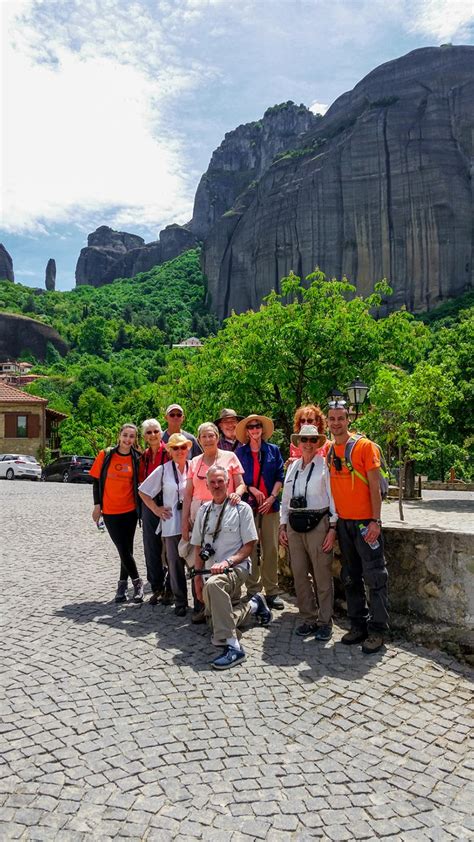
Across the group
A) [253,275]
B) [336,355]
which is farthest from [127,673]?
[253,275]

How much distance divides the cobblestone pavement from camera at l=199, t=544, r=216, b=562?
24.9 inches

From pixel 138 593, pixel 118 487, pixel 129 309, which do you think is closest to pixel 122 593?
pixel 138 593

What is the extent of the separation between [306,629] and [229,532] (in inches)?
39.2

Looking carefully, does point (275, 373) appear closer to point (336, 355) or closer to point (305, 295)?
point (336, 355)

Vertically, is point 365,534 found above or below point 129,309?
below

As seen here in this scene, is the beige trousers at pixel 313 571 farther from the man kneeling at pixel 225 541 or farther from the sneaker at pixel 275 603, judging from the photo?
the sneaker at pixel 275 603

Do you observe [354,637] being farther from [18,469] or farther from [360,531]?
[18,469]

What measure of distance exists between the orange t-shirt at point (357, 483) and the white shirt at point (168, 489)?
164 centimetres

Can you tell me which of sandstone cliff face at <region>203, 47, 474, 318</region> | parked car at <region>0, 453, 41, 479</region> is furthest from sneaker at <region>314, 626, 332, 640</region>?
sandstone cliff face at <region>203, 47, 474, 318</region>

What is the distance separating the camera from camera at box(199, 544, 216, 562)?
4.75 m

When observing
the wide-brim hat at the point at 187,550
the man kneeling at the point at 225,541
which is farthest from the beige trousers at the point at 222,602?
the wide-brim hat at the point at 187,550

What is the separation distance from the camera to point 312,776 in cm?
286

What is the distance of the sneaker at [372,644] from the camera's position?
436 centimetres

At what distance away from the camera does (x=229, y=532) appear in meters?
4.83
